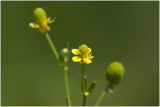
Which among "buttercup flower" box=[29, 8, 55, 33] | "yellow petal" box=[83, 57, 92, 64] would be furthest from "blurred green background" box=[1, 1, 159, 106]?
"yellow petal" box=[83, 57, 92, 64]

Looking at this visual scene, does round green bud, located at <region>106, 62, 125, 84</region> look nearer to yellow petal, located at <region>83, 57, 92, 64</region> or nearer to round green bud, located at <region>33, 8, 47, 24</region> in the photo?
yellow petal, located at <region>83, 57, 92, 64</region>

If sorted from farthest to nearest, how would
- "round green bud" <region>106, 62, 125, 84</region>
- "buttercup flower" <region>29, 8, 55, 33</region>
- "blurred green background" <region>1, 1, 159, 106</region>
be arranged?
1. "blurred green background" <region>1, 1, 159, 106</region>
2. "buttercup flower" <region>29, 8, 55, 33</region>
3. "round green bud" <region>106, 62, 125, 84</region>

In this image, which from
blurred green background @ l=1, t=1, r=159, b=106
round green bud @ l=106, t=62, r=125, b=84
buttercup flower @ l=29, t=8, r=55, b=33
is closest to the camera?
round green bud @ l=106, t=62, r=125, b=84

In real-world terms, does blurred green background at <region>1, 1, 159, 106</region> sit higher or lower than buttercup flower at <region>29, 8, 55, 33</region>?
lower

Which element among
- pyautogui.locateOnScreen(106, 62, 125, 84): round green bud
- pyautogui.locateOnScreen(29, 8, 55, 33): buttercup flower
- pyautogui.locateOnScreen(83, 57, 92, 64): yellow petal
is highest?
pyautogui.locateOnScreen(29, 8, 55, 33): buttercup flower

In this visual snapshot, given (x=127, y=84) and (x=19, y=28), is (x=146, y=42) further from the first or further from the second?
(x=19, y=28)

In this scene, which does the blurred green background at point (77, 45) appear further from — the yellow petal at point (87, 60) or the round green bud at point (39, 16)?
the yellow petal at point (87, 60)

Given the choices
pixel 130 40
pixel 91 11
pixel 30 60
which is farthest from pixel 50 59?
pixel 130 40

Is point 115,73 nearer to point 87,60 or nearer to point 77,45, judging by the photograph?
point 87,60
